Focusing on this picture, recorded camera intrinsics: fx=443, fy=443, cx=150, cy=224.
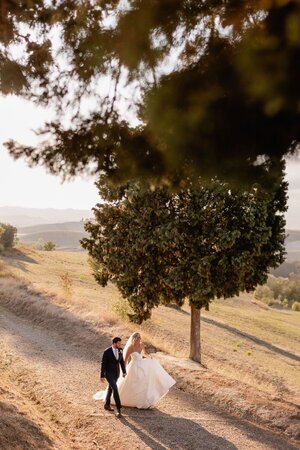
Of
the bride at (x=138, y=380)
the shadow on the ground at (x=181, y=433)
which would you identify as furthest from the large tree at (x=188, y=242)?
the shadow on the ground at (x=181, y=433)

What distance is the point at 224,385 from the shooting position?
16.3 meters

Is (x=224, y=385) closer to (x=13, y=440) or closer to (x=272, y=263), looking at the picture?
(x=272, y=263)

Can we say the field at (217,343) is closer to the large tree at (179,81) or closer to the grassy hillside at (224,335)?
the grassy hillside at (224,335)

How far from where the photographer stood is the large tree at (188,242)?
62.8 ft

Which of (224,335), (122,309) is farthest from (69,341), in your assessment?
(224,335)

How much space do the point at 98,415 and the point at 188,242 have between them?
9.15 metres

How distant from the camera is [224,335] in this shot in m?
41.1

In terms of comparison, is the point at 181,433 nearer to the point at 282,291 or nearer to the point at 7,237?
the point at 7,237

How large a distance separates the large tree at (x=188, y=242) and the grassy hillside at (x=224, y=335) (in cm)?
346

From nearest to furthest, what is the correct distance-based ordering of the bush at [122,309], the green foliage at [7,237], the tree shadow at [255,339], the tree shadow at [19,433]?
the tree shadow at [19,433]
the bush at [122,309]
the tree shadow at [255,339]
the green foliage at [7,237]

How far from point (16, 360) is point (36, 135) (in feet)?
41.8

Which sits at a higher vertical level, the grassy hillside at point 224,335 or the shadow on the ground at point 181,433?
the shadow on the ground at point 181,433

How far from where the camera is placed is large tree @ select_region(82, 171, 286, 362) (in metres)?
19.1

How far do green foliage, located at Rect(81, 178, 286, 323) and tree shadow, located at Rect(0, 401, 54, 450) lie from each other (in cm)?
1009
